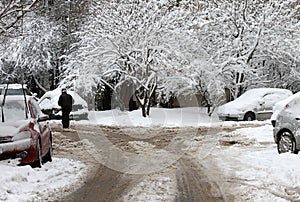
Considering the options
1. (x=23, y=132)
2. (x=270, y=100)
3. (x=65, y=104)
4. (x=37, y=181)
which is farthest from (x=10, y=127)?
(x=270, y=100)

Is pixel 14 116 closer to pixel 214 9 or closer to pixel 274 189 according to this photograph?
pixel 274 189

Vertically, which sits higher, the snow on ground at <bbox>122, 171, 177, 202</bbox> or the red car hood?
the red car hood

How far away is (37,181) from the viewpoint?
9.07 meters

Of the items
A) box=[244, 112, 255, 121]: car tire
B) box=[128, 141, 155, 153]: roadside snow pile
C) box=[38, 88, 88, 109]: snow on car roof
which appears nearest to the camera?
box=[128, 141, 155, 153]: roadside snow pile

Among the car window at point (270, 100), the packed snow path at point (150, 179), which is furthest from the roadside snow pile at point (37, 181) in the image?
the car window at point (270, 100)

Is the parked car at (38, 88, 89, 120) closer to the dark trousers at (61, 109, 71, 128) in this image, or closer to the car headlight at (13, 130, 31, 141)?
the dark trousers at (61, 109, 71, 128)

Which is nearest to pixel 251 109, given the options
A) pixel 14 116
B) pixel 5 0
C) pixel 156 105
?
pixel 156 105

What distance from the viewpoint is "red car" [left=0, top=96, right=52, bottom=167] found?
31.7 ft

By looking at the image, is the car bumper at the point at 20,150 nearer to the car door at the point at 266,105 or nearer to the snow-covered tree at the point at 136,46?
the snow-covered tree at the point at 136,46

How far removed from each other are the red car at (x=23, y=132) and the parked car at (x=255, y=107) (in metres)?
13.4

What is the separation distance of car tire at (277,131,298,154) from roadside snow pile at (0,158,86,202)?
493 centimetres

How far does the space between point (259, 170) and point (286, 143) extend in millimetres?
2162

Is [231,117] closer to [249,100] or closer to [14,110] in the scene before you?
[249,100]

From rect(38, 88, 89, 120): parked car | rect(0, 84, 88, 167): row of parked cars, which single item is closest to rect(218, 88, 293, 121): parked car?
rect(38, 88, 89, 120): parked car
